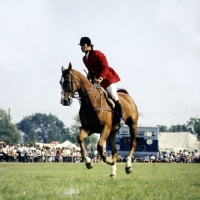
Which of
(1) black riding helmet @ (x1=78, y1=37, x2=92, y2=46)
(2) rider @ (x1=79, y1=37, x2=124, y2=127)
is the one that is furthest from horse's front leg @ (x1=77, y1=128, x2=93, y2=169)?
(1) black riding helmet @ (x1=78, y1=37, x2=92, y2=46)

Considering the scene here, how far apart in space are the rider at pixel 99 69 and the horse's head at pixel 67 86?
89cm

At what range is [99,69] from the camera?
44.3 feet

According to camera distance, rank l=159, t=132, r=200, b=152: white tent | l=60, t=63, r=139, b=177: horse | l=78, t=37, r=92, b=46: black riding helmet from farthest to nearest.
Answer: l=159, t=132, r=200, b=152: white tent → l=78, t=37, r=92, b=46: black riding helmet → l=60, t=63, r=139, b=177: horse

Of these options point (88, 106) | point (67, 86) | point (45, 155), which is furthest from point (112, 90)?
point (45, 155)

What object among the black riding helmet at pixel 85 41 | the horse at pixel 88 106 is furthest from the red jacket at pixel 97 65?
the horse at pixel 88 106

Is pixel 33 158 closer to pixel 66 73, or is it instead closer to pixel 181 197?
pixel 66 73

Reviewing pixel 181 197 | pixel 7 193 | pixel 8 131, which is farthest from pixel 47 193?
pixel 8 131

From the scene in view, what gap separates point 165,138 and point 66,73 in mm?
128169

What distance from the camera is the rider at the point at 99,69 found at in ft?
43.6

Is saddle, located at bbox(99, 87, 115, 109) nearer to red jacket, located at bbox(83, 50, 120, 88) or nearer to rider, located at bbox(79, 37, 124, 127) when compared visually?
rider, located at bbox(79, 37, 124, 127)

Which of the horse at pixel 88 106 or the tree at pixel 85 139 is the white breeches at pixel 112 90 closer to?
the horse at pixel 88 106

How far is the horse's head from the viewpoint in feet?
40.8

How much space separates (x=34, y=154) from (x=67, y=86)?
3593cm

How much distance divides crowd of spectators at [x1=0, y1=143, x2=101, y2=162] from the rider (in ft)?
101
